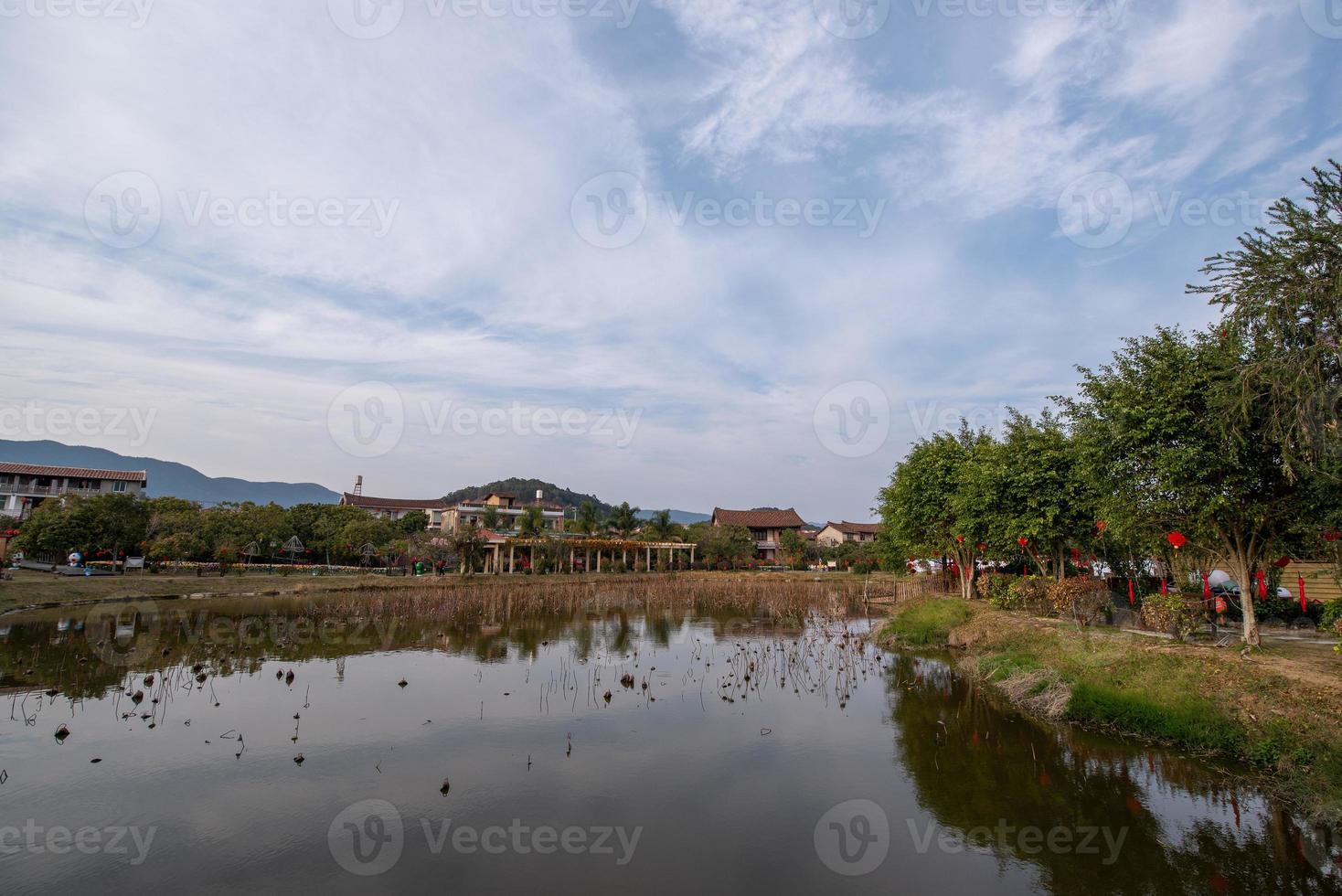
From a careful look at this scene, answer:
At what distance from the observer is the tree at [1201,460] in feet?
37.1

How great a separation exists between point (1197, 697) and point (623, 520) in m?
44.2

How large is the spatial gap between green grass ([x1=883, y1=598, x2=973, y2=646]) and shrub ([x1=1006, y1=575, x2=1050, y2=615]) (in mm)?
1697

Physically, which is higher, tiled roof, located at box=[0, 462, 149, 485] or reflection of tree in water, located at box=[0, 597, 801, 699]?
tiled roof, located at box=[0, 462, 149, 485]

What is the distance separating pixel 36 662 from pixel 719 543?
4384 cm

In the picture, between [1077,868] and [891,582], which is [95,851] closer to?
[1077,868]

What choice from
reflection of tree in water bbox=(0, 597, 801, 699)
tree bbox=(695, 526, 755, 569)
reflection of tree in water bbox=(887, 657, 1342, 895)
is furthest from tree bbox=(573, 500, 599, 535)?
reflection of tree in water bbox=(887, 657, 1342, 895)

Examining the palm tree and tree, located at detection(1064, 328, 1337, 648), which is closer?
tree, located at detection(1064, 328, 1337, 648)

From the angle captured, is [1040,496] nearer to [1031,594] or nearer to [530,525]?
[1031,594]

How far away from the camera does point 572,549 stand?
46531mm

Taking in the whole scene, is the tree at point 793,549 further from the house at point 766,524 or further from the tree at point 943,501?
the tree at point 943,501

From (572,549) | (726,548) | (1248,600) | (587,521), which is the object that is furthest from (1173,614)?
(587,521)

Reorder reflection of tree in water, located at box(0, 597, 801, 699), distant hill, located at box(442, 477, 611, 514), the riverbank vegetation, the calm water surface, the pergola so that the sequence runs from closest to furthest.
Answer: the calm water surface < the riverbank vegetation < reflection of tree in water, located at box(0, 597, 801, 699) < the pergola < distant hill, located at box(442, 477, 611, 514)

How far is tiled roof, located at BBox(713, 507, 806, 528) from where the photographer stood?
2968 inches

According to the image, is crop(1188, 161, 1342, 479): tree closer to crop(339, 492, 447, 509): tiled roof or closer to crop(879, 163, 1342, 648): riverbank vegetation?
crop(879, 163, 1342, 648): riverbank vegetation
